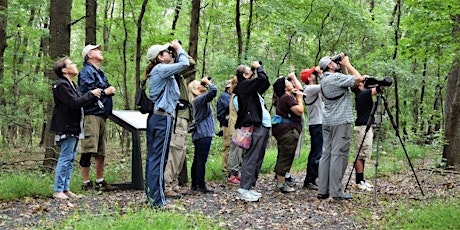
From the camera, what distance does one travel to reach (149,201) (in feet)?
16.0

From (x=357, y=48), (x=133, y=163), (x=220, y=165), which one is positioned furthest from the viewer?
(x=357, y=48)

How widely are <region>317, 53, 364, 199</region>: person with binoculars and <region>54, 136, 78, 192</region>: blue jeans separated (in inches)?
143

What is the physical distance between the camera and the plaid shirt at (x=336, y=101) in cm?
594

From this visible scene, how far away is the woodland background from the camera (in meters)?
7.50

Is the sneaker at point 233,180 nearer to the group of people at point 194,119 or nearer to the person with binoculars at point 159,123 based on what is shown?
the group of people at point 194,119

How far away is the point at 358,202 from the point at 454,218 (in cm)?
156

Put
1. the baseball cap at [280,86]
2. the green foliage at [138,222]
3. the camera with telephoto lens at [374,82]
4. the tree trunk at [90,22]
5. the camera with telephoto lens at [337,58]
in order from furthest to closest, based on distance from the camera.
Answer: the tree trunk at [90,22] < the baseball cap at [280,86] < the camera with telephoto lens at [337,58] < the camera with telephoto lens at [374,82] < the green foliage at [138,222]

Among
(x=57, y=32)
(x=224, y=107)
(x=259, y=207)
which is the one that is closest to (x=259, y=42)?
(x=224, y=107)

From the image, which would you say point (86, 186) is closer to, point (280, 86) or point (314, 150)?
point (280, 86)

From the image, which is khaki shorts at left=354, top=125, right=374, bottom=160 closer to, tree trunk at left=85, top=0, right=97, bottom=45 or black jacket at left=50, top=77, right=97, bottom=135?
black jacket at left=50, top=77, right=97, bottom=135

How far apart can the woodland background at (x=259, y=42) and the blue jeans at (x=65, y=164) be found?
2084mm

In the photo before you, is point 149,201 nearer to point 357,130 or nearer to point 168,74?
point 168,74

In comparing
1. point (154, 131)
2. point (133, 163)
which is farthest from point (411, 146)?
point (154, 131)

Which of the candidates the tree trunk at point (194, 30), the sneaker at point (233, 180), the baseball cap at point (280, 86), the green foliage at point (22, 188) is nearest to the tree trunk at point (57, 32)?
the green foliage at point (22, 188)
